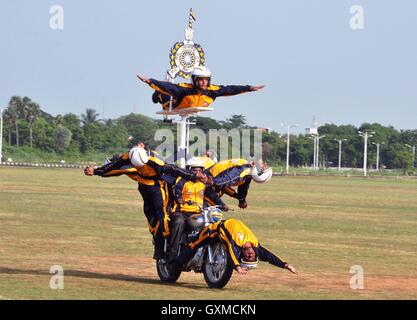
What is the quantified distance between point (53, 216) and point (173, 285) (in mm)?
17588

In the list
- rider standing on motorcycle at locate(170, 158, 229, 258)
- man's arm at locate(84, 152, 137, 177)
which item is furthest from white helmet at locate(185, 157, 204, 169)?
man's arm at locate(84, 152, 137, 177)

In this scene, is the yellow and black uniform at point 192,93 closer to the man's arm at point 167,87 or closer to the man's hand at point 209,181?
the man's arm at point 167,87

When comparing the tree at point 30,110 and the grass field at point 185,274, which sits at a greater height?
the tree at point 30,110

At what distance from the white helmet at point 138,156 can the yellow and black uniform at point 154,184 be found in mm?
286

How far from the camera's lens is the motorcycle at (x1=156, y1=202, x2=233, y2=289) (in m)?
16.4

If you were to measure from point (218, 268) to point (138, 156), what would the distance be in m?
2.10

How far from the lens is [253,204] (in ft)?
157

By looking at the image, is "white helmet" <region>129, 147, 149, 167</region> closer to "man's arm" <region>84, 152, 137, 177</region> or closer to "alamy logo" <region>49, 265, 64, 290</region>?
→ "man's arm" <region>84, 152, 137, 177</region>

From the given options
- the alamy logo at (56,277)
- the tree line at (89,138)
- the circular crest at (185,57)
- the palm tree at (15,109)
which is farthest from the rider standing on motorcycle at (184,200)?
the palm tree at (15,109)

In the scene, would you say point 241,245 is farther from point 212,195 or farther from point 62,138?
point 62,138

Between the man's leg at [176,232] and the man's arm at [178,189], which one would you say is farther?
the man's arm at [178,189]

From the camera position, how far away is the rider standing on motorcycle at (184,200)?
17.2 metres

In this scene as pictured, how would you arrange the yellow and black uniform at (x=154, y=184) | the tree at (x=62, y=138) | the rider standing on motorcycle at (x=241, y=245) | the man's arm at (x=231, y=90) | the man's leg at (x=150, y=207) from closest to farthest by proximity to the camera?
the rider standing on motorcycle at (x=241, y=245), the man's arm at (x=231, y=90), the yellow and black uniform at (x=154, y=184), the man's leg at (x=150, y=207), the tree at (x=62, y=138)
